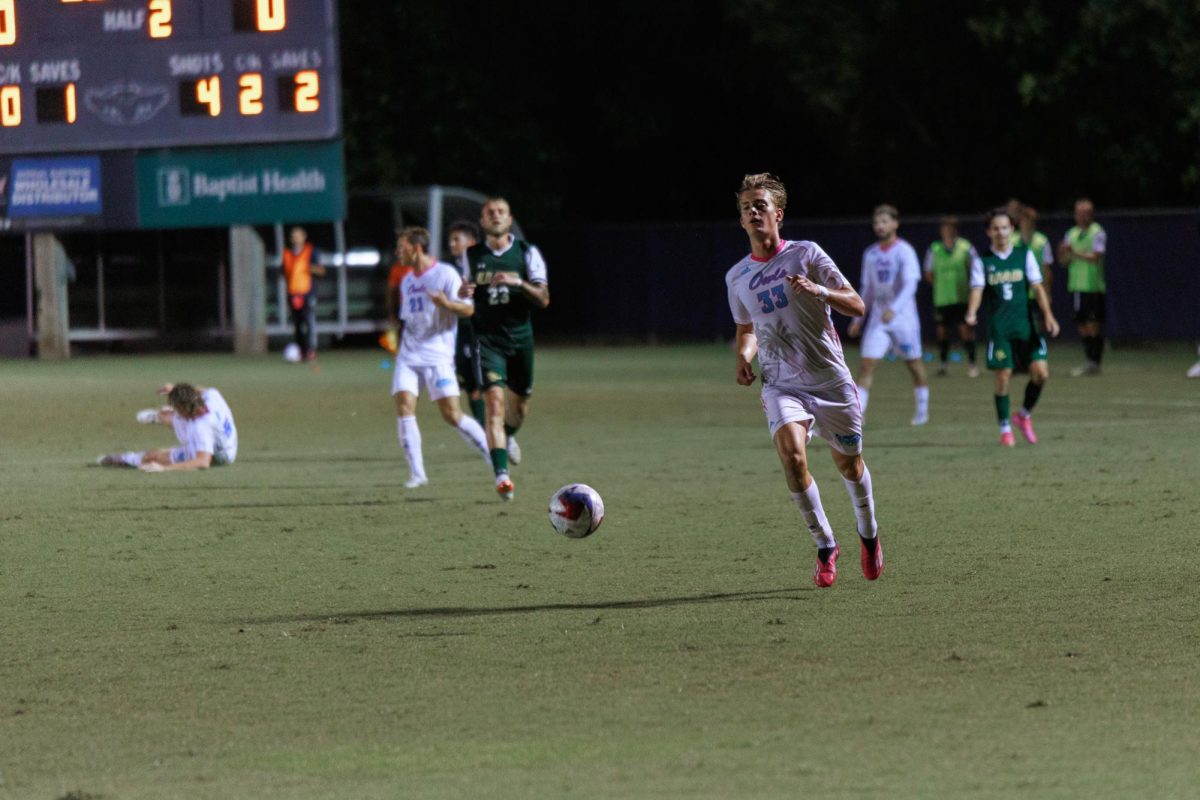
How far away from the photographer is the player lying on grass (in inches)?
642

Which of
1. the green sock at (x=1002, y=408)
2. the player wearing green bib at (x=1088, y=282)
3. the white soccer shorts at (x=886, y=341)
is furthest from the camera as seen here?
the player wearing green bib at (x=1088, y=282)

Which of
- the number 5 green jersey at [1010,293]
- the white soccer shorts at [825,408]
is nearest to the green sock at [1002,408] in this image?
the number 5 green jersey at [1010,293]

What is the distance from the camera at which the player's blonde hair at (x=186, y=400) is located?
1598 centimetres

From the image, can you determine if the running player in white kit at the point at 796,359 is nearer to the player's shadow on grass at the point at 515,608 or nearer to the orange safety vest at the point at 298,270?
the player's shadow on grass at the point at 515,608

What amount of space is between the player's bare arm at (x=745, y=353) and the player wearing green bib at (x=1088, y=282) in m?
17.8

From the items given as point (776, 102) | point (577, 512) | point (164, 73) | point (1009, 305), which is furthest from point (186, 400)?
point (776, 102)

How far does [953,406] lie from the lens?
71.6ft

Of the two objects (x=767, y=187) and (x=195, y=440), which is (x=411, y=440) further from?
(x=767, y=187)

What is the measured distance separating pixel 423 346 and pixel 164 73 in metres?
12.2

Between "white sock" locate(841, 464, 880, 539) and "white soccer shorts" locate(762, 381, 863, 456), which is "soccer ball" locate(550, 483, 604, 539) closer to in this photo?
"white soccer shorts" locate(762, 381, 863, 456)

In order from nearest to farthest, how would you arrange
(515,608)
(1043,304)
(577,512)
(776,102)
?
1. (515,608)
2. (577,512)
3. (1043,304)
4. (776,102)

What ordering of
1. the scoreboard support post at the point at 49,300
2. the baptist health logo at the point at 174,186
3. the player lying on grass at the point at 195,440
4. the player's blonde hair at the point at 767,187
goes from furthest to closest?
the scoreboard support post at the point at 49,300 → the baptist health logo at the point at 174,186 → the player lying on grass at the point at 195,440 → the player's blonde hair at the point at 767,187

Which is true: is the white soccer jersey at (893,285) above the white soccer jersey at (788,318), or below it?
below

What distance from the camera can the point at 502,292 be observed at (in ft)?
47.1
